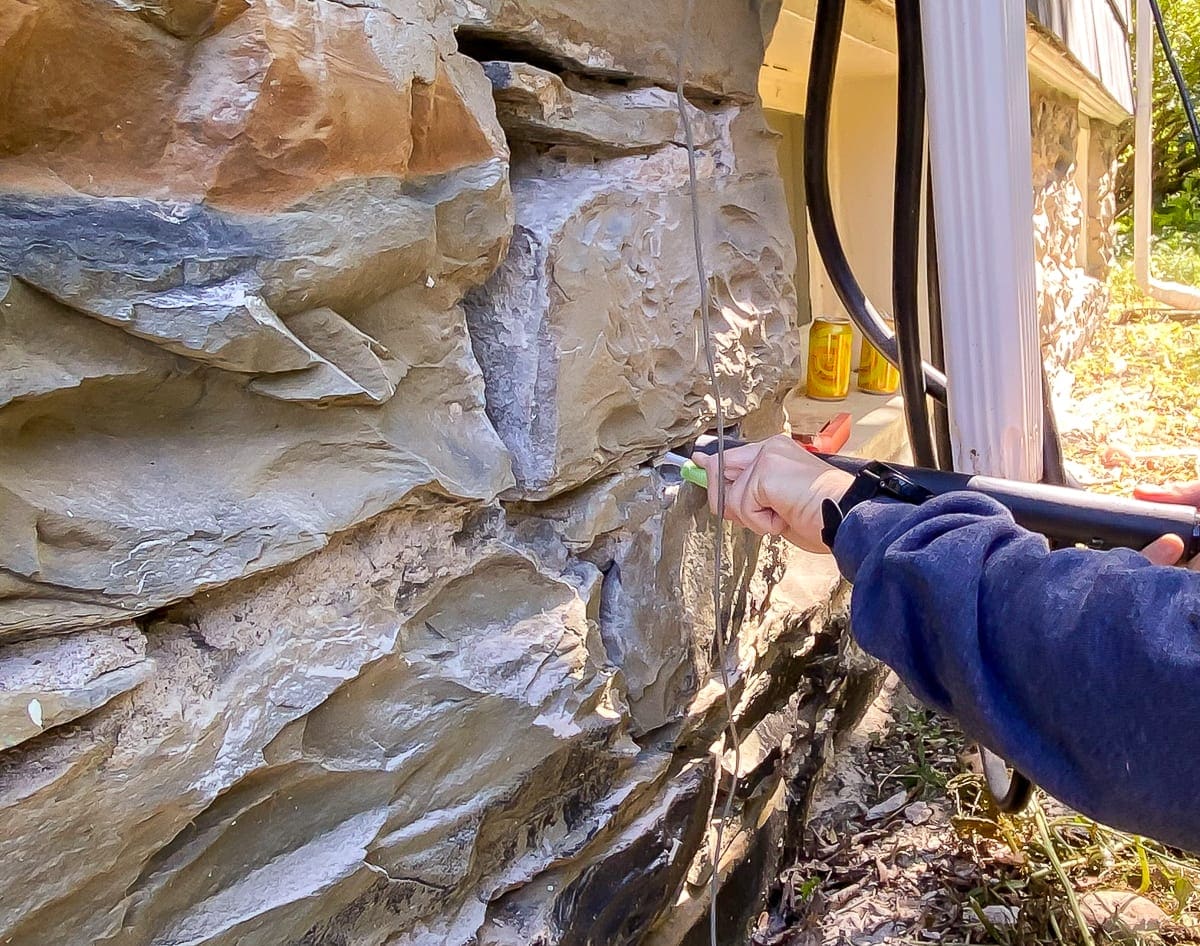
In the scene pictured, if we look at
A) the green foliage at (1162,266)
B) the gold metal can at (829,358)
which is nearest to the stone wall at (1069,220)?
the green foliage at (1162,266)

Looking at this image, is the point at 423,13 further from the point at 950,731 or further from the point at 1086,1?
the point at 1086,1

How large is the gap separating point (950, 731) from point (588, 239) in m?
1.10

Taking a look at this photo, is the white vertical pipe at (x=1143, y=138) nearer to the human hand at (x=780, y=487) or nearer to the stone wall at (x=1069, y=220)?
the stone wall at (x=1069, y=220)

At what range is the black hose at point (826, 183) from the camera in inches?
41.0

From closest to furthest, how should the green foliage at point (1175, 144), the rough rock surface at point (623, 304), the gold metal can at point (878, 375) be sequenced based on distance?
the rough rock surface at point (623, 304) < the gold metal can at point (878, 375) < the green foliage at point (1175, 144)

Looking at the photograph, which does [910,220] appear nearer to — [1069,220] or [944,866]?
[944,866]

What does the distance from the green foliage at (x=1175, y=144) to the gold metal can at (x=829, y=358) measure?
440cm

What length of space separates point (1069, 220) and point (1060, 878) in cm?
249

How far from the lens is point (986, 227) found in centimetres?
85

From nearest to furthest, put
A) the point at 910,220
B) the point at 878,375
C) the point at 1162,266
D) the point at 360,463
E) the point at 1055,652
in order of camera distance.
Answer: the point at 1055,652 → the point at 360,463 → the point at 910,220 → the point at 878,375 → the point at 1162,266

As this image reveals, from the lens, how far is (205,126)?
552 mm

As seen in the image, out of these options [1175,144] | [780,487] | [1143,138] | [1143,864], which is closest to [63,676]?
[780,487]

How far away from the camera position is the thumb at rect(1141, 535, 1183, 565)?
699 mm

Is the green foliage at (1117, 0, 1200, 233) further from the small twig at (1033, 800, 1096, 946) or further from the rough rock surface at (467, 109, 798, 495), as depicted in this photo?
the rough rock surface at (467, 109, 798, 495)
